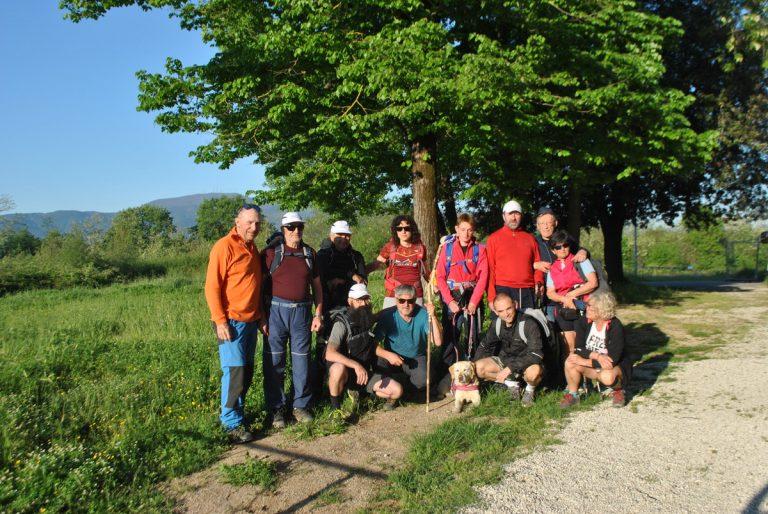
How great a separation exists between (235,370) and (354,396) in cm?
133

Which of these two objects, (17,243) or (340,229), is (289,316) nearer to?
(340,229)

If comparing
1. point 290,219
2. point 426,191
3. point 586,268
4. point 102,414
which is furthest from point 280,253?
point 426,191

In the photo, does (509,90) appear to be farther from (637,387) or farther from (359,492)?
(359,492)

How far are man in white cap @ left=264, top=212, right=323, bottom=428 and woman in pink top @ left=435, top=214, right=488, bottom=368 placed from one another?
1.66m

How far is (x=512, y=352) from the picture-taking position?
5816 millimetres

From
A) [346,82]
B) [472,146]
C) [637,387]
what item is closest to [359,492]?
[637,387]

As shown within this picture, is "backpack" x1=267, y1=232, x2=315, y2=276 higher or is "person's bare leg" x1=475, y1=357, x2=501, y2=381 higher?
"backpack" x1=267, y1=232, x2=315, y2=276

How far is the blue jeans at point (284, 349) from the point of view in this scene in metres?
5.29

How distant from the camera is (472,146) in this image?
1045 cm

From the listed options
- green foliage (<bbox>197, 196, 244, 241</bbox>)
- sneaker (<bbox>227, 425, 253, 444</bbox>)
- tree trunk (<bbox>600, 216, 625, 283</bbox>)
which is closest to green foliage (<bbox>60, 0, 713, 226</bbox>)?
sneaker (<bbox>227, 425, 253, 444</bbox>)

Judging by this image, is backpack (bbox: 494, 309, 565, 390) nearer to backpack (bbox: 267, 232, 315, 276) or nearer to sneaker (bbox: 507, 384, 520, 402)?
sneaker (bbox: 507, 384, 520, 402)

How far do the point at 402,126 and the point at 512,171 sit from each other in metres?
3.24

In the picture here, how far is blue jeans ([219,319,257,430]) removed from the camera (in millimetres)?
4941

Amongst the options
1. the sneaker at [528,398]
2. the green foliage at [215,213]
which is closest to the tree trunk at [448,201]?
the sneaker at [528,398]
